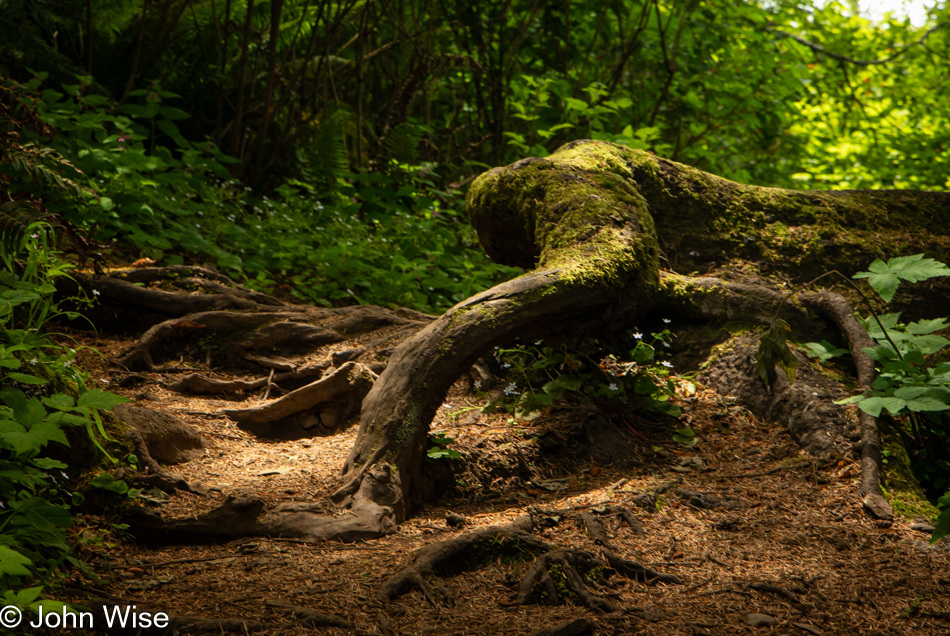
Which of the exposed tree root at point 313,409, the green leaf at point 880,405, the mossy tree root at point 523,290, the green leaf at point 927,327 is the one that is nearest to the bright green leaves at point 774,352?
the green leaf at point 880,405

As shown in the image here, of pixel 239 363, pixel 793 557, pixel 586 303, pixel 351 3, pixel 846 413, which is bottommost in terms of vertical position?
pixel 239 363

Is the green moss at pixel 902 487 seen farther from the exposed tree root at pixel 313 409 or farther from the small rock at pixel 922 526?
the exposed tree root at pixel 313 409

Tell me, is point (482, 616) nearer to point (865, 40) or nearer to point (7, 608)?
point (7, 608)

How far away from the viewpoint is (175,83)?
8.29m

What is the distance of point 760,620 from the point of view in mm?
2164

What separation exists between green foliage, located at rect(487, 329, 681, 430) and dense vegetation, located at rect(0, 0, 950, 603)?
220 centimetres

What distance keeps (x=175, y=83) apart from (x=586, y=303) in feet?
22.6

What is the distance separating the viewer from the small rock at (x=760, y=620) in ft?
7.09

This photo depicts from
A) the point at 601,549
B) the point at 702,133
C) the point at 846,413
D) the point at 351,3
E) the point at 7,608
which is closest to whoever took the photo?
the point at 7,608

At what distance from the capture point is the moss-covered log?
3281mm

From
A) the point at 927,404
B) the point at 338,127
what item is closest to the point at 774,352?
the point at 927,404

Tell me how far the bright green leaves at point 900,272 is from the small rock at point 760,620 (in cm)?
157

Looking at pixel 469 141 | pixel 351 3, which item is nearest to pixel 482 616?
pixel 351 3

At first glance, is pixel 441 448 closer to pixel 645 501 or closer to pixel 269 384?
pixel 645 501
